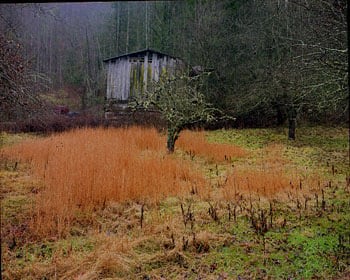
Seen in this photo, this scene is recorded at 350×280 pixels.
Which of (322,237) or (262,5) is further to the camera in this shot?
(262,5)

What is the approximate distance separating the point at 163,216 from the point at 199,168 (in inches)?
107

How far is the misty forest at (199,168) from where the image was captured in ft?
10.5

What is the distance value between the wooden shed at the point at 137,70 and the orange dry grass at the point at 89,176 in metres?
5.74

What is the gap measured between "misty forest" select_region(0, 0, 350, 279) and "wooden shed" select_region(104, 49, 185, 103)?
3.5 inches

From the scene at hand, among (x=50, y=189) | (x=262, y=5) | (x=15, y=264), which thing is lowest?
(x=15, y=264)

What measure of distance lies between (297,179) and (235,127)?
23.4ft

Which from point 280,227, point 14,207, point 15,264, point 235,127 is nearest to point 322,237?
point 280,227

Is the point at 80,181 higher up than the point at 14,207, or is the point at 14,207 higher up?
the point at 80,181

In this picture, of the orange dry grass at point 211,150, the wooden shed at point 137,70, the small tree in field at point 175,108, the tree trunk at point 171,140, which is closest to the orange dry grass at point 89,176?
the tree trunk at point 171,140

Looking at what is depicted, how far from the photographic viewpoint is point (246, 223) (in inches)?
158

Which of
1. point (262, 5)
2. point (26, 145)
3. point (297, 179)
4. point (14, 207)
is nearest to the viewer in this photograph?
point (14, 207)

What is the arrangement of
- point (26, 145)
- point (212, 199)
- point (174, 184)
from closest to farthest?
point (212, 199) → point (174, 184) → point (26, 145)

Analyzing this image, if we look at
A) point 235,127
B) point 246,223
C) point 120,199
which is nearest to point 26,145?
point 120,199

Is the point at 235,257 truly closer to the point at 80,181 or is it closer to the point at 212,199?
the point at 212,199
